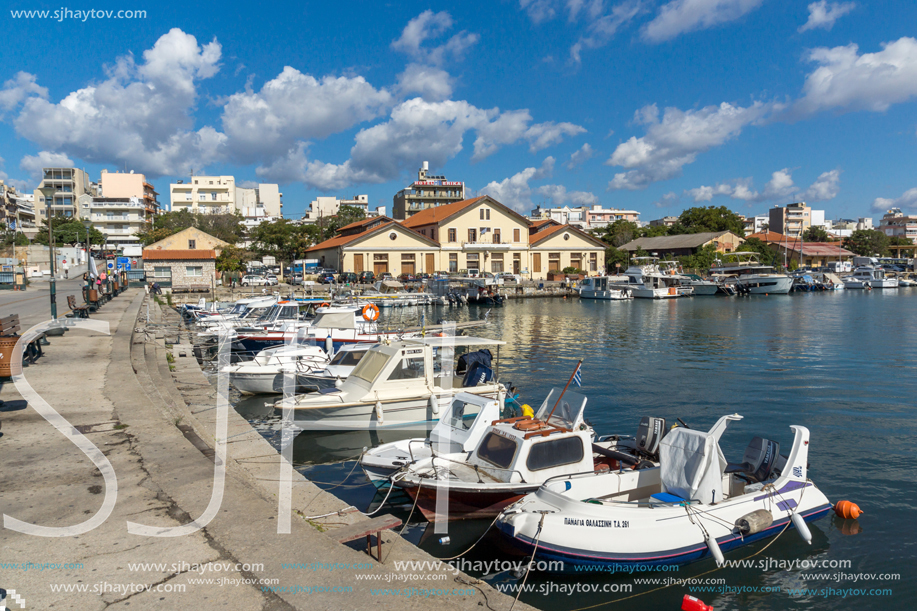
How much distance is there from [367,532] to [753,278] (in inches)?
2930

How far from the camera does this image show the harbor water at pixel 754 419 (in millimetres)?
8297

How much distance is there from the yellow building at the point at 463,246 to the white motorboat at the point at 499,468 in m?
56.6

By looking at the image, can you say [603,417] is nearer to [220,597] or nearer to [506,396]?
[506,396]

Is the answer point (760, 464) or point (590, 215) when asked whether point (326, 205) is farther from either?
point (760, 464)

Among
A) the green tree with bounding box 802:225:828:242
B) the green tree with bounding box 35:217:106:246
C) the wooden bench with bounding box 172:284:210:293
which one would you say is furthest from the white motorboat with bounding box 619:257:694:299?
the green tree with bounding box 35:217:106:246

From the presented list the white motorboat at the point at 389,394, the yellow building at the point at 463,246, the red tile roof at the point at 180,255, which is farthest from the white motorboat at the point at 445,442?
the yellow building at the point at 463,246

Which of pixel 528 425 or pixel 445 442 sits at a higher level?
pixel 528 425

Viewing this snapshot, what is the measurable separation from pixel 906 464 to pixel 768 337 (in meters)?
21.0

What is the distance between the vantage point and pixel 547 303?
59.8 meters

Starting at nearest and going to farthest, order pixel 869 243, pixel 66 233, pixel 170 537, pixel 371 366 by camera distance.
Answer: pixel 170 537
pixel 371 366
pixel 66 233
pixel 869 243

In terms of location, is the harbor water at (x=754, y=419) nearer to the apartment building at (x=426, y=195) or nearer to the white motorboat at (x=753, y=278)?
the white motorboat at (x=753, y=278)

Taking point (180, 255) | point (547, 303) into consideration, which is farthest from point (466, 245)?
point (180, 255)

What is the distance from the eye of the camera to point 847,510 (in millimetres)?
10016

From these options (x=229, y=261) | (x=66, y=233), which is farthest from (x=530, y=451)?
(x=66, y=233)
